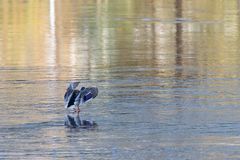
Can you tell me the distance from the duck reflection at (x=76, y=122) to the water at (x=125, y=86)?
0.10 m

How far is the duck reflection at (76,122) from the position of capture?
524 inches

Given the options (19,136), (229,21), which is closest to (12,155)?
(19,136)

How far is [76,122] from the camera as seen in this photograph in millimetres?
13594

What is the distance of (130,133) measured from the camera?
12656 millimetres

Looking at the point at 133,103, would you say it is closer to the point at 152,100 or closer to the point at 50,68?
the point at 152,100

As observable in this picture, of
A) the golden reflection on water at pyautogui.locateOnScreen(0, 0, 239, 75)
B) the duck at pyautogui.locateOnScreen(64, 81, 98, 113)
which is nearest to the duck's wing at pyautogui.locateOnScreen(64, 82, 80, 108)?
the duck at pyautogui.locateOnScreen(64, 81, 98, 113)

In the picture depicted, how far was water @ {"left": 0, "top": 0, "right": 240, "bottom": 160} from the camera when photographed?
1186 cm

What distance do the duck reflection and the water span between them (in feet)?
0.34

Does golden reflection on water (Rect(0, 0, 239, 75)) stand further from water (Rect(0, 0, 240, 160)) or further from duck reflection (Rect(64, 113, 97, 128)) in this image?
duck reflection (Rect(64, 113, 97, 128))

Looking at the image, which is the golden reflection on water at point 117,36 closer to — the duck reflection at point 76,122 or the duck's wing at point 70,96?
the duck's wing at point 70,96

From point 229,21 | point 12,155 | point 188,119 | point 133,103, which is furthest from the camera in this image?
point 229,21

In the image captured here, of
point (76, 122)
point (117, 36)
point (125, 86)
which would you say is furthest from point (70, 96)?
point (117, 36)

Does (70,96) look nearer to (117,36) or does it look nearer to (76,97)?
(76,97)

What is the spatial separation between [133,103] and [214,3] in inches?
1322
